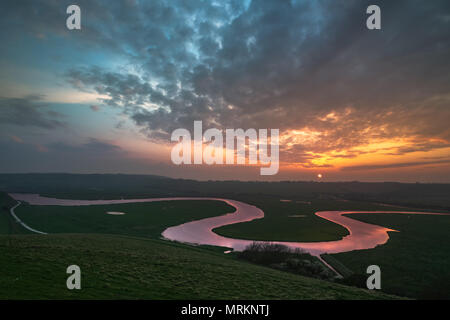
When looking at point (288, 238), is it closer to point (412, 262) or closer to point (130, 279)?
point (412, 262)

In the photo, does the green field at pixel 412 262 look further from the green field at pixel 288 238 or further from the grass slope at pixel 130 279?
the grass slope at pixel 130 279

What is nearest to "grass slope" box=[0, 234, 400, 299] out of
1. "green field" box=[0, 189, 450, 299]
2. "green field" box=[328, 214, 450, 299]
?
"green field" box=[0, 189, 450, 299]

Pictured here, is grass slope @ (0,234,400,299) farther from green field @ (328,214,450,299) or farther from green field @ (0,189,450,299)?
green field @ (328,214,450,299)

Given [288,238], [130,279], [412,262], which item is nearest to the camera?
[130,279]

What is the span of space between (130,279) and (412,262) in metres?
46.1

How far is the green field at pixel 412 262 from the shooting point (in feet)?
99.0

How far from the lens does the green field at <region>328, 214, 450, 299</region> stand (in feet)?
→ 99.0

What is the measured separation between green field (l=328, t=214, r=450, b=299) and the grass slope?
15.2m

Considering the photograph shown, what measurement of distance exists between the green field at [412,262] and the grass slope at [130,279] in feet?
49.8

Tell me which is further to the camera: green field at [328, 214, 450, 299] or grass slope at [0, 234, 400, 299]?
green field at [328, 214, 450, 299]

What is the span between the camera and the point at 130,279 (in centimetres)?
1720

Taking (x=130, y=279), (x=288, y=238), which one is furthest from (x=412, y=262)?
(x=130, y=279)
